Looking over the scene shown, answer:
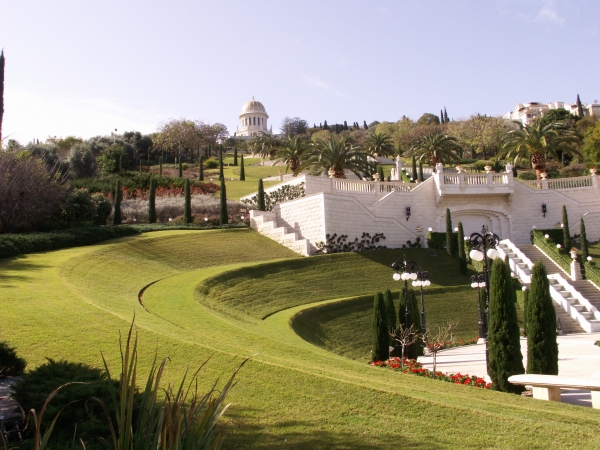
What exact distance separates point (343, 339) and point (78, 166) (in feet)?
142

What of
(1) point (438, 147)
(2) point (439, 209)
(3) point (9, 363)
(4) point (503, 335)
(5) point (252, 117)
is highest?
(5) point (252, 117)

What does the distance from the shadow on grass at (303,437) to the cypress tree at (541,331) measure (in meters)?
7.74

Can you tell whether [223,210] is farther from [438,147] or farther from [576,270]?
[438,147]

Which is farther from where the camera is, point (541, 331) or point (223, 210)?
point (223, 210)

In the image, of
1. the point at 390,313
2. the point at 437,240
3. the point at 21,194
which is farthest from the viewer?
the point at 437,240

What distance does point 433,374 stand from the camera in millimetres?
14562

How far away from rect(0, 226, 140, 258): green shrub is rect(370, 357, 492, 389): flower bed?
1698 cm

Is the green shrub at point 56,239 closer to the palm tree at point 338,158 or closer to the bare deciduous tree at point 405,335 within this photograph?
the palm tree at point 338,158

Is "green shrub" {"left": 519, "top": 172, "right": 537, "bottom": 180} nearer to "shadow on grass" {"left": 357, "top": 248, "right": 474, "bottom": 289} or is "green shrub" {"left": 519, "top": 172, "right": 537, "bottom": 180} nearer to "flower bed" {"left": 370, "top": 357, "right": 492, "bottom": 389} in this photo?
"shadow on grass" {"left": 357, "top": 248, "right": 474, "bottom": 289}

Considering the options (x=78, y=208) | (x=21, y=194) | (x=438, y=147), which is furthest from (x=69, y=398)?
(x=438, y=147)

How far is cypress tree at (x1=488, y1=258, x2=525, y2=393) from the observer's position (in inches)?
528

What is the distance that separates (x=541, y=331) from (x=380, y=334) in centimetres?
598

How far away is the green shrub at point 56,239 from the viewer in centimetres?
2480

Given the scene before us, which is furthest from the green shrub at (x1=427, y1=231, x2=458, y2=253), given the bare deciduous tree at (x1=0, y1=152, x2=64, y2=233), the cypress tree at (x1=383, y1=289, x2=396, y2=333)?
the bare deciduous tree at (x1=0, y1=152, x2=64, y2=233)
